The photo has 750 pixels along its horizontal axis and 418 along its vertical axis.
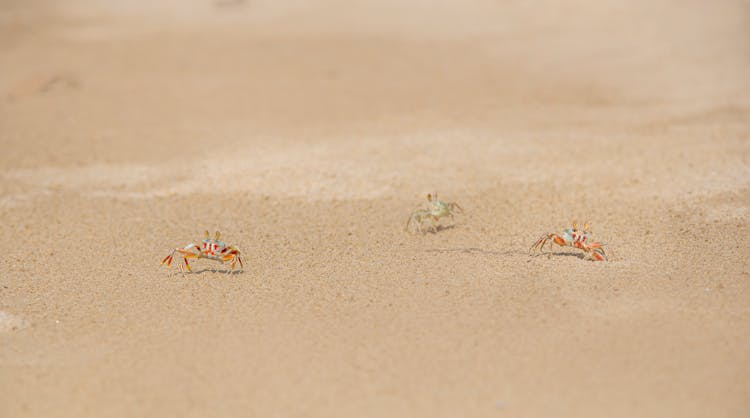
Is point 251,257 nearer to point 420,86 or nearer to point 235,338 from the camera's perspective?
point 235,338

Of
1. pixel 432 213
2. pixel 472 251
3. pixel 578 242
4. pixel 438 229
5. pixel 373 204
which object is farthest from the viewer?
pixel 373 204

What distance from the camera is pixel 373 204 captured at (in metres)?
8.02

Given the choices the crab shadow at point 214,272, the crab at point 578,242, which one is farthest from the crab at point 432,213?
the crab shadow at point 214,272

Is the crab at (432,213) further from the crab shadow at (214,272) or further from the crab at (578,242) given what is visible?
the crab shadow at (214,272)

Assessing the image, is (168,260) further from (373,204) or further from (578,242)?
(578,242)

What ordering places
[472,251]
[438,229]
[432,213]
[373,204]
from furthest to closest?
[373,204] < [438,229] < [432,213] < [472,251]

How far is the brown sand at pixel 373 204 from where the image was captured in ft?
16.1

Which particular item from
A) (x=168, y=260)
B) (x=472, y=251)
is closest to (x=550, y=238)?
(x=472, y=251)

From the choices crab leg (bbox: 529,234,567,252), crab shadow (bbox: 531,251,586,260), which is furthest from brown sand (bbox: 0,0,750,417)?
crab leg (bbox: 529,234,567,252)

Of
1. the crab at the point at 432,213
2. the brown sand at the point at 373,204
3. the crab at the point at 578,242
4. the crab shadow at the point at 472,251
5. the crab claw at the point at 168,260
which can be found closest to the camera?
the brown sand at the point at 373,204

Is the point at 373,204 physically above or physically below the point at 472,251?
above

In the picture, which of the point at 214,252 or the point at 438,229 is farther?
the point at 438,229

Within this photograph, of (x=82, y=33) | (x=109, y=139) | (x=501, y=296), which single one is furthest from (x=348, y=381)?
(x=82, y=33)

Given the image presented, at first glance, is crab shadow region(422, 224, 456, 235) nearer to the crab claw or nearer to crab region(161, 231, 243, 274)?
crab region(161, 231, 243, 274)
